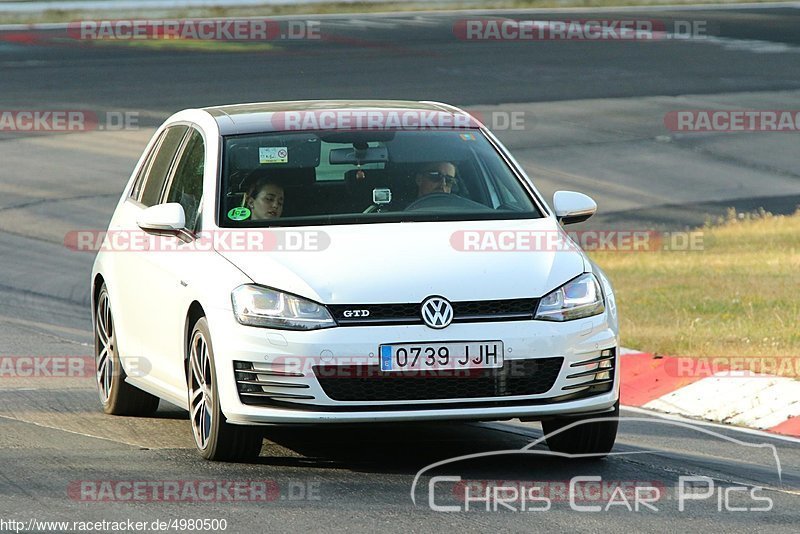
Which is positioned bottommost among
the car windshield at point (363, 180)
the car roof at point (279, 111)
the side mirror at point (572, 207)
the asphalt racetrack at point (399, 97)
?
the asphalt racetrack at point (399, 97)

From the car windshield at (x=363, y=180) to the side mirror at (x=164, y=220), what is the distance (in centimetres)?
20

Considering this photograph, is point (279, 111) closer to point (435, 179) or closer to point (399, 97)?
point (435, 179)

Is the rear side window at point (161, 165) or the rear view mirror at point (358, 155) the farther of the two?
the rear side window at point (161, 165)

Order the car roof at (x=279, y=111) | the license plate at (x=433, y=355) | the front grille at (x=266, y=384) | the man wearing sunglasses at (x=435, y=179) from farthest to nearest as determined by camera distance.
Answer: the car roof at (x=279, y=111) < the man wearing sunglasses at (x=435, y=179) < the front grille at (x=266, y=384) < the license plate at (x=433, y=355)

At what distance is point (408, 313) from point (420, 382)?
0.30m

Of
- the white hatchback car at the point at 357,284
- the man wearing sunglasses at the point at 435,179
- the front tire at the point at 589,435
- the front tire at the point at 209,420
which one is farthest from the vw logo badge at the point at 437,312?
the man wearing sunglasses at the point at 435,179

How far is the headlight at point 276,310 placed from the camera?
7215 millimetres

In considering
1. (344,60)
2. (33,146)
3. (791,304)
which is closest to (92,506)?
(791,304)

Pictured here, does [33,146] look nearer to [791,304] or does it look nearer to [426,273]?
[791,304]

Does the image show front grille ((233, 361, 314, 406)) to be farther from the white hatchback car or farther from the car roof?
the car roof

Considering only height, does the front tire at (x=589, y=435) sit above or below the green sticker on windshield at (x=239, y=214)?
below

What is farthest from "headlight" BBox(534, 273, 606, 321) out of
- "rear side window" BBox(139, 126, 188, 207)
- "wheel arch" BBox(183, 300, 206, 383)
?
"rear side window" BBox(139, 126, 188, 207)

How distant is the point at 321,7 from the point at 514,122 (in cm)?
1445

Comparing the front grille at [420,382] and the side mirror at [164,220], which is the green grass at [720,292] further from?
the side mirror at [164,220]
